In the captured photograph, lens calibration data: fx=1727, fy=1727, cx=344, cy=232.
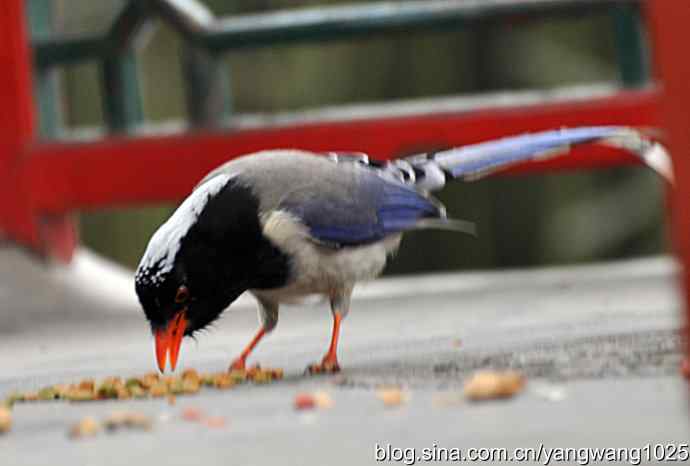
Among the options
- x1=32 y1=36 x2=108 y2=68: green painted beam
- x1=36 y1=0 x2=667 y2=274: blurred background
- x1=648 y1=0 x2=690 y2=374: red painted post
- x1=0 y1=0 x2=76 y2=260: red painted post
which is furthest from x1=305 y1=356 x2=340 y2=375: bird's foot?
x1=36 y1=0 x2=667 y2=274: blurred background

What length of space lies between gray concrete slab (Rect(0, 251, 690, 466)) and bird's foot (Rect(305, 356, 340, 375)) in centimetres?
7

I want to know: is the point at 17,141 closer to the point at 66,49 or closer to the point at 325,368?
the point at 66,49

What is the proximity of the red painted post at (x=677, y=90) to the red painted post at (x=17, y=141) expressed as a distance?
518 cm

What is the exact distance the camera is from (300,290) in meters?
4.36

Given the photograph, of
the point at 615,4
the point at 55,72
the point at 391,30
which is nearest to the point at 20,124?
the point at 55,72

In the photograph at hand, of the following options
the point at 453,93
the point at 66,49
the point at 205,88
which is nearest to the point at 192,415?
the point at 205,88

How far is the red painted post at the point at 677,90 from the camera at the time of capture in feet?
8.36

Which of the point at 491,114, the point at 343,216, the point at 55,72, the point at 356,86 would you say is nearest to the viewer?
the point at 343,216

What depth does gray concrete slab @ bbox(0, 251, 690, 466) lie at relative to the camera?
311 cm

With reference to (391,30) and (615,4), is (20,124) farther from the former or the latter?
(615,4)

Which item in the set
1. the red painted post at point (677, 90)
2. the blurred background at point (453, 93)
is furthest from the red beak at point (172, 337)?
the blurred background at point (453, 93)

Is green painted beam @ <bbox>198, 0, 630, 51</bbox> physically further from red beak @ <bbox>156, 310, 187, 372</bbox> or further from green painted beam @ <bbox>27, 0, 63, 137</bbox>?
red beak @ <bbox>156, 310, 187, 372</bbox>

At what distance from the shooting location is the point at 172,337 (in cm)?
415

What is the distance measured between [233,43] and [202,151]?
0.51m
